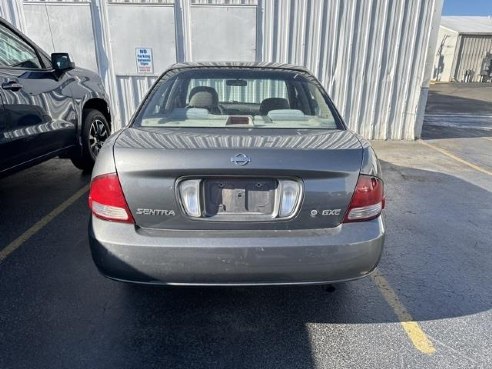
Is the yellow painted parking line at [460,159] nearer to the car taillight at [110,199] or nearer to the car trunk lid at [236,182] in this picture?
the car trunk lid at [236,182]

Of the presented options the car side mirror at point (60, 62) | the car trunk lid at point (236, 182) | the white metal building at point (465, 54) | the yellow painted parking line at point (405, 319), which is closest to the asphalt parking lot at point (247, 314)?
the yellow painted parking line at point (405, 319)

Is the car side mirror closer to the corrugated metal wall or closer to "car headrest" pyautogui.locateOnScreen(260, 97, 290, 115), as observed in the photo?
"car headrest" pyautogui.locateOnScreen(260, 97, 290, 115)

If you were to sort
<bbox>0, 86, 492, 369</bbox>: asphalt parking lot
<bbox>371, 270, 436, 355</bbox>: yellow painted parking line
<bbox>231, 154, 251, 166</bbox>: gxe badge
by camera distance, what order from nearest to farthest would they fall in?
<bbox>231, 154, 251, 166</bbox>: gxe badge < <bbox>0, 86, 492, 369</bbox>: asphalt parking lot < <bbox>371, 270, 436, 355</bbox>: yellow painted parking line

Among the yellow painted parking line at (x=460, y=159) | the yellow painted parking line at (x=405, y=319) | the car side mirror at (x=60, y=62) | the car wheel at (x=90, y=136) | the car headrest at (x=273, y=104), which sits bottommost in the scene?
the yellow painted parking line at (x=460, y=159)

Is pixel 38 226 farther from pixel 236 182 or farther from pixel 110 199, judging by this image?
pixel 236 182

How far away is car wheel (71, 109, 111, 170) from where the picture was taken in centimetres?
488

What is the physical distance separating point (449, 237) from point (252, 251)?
8.67ft

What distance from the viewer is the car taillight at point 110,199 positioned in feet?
6.36

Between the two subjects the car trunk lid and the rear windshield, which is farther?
the rear windshield

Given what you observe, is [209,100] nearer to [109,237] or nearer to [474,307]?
[109,237]

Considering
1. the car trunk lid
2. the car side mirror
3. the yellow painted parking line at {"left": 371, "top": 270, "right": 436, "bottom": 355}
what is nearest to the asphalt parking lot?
the yellow painted parking line at {"left": 371, "top": 270, "right": 436, "bottom": 355}

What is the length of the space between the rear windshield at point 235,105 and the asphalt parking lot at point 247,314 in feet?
3.95

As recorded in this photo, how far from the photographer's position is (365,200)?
2002 millimetres

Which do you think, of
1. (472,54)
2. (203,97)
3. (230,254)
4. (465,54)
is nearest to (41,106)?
(203,97)
